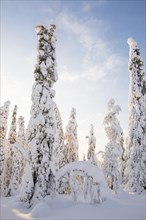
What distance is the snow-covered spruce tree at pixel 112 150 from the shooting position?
2953cm

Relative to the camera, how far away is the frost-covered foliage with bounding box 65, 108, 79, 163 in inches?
1437

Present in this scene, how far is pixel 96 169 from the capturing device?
15906mm

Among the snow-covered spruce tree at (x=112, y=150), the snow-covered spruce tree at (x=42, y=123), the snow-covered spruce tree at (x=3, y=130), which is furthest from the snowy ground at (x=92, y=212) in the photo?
the snow-covered spruce tree at (x=3, y=130)

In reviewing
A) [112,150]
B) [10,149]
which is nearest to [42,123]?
[112,150]

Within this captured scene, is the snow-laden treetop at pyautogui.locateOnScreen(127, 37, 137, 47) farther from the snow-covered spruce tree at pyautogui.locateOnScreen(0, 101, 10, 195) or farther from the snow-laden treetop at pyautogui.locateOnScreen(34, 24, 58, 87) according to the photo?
the snow-covered spruce tree at pyautogui.locateOnScreen(0, 101, 10, 195)

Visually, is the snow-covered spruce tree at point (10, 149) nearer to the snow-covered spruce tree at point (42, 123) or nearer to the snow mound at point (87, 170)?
the snow-covered spruce tree at point (42, 123)

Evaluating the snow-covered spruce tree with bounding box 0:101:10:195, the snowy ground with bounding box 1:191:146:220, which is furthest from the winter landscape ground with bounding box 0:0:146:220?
the snow-covered spruce tree with bounding box 0:101:10:195

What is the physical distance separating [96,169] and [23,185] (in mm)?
4786

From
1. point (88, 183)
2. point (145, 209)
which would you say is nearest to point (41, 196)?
point (88, 183)

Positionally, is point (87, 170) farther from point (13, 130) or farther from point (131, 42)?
point (13, 130)

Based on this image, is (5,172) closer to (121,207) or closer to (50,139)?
(50,139)

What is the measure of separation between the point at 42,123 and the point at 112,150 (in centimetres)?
1433

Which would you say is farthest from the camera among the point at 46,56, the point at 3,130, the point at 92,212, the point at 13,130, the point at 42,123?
the point at 13,130

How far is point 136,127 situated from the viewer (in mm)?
24609
